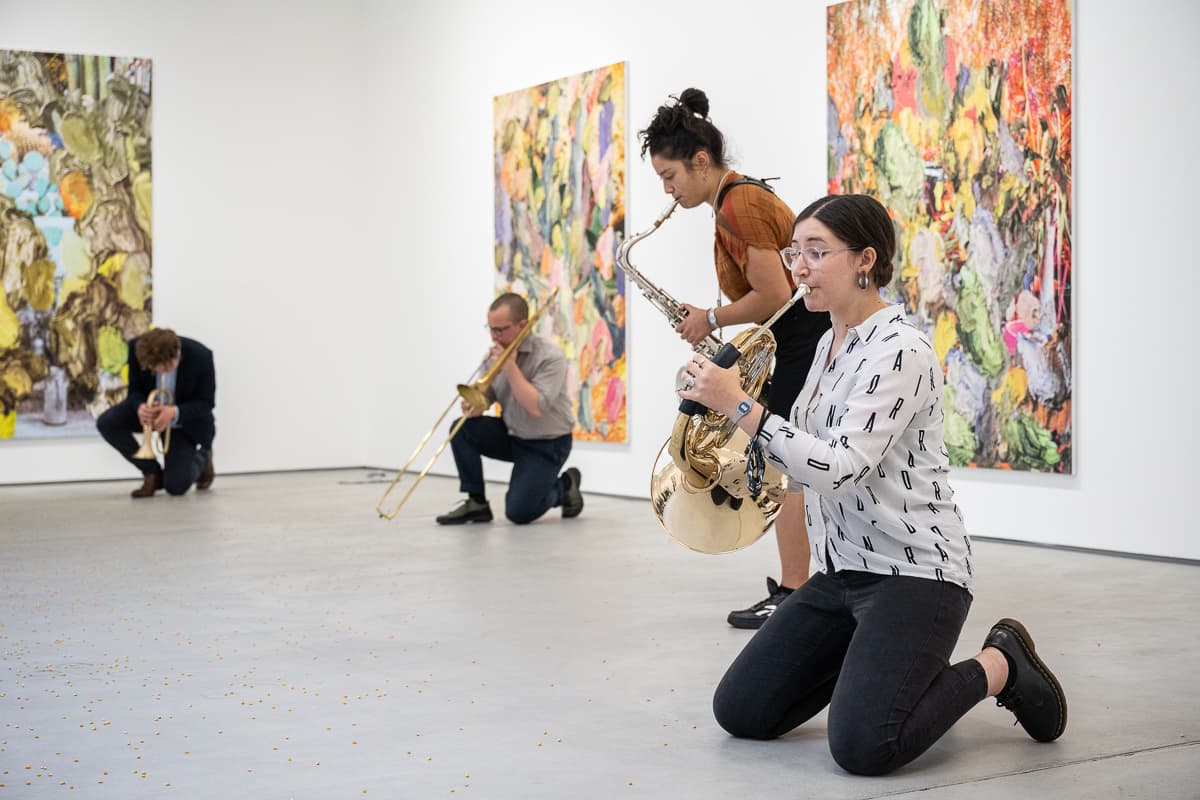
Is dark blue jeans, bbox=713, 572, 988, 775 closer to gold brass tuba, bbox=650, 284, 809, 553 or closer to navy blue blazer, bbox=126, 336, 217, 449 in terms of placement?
gold brass tuba, bbox=650, 284, 809, 553

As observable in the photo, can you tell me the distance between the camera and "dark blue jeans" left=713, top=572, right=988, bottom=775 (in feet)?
8.03

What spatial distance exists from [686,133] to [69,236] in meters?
5.95

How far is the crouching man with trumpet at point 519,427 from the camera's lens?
6195 mm

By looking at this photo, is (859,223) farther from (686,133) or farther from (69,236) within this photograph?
(69,236)

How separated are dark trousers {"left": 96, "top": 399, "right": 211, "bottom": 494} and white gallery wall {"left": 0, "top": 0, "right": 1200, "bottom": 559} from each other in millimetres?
916

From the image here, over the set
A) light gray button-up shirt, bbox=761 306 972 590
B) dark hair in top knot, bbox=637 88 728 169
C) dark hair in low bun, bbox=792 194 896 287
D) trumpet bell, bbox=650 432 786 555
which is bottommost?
trumpet bell, bbox=650 432 786 555

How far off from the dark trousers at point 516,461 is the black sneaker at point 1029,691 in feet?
12.3

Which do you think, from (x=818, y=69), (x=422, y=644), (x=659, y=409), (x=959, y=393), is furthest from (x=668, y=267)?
(x=422, y=644)

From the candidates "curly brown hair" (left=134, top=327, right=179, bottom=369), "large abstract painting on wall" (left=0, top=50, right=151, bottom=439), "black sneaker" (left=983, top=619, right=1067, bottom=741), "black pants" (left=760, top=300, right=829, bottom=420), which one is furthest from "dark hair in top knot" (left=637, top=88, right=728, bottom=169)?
"large abstract painting on wall" (left=0, top=50, right=151, bottom=439)

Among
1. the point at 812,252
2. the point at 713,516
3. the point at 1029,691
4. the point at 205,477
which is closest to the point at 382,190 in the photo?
the point at 205,477

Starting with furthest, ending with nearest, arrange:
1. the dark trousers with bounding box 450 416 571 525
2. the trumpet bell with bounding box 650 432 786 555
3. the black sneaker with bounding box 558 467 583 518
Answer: the black sneaker with bounding box 558 467 583 518 → the dark trousers with bounding box 450 416 571 525 → the trumpet bell with bounding box 650 432 786 555

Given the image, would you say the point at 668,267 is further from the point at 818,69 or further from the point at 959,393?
the point at 959,393

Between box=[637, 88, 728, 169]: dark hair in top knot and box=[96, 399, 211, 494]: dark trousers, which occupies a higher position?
box=[637, 88, 728, 169]: dark hair in top knot

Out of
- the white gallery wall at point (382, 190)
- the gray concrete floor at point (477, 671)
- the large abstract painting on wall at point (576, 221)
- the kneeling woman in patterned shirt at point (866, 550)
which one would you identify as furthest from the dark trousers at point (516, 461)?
the kneeling woman in patterned shirt at point (866, 550)
